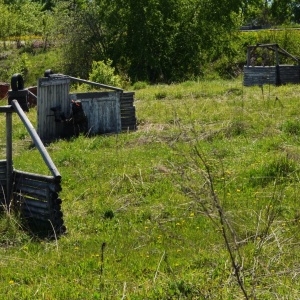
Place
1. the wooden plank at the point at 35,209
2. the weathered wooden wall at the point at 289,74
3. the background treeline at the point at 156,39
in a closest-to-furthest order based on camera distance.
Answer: the wooden plank at the point at 35,209
the weathered wooden wall at the point at 289,74
the background treeline at the point at 156,39

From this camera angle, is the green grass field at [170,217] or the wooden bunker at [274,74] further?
the wooden bunker at [274,74]

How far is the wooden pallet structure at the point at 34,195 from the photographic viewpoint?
24.4 feet

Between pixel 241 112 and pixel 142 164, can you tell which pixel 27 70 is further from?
pixel 142 164

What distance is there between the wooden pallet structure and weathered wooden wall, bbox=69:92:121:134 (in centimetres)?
645

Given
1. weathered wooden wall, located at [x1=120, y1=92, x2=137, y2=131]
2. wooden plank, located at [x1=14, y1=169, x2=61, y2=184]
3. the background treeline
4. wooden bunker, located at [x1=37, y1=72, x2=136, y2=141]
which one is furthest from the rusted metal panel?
wooden plank, located at [x1=14, y1=169, x2=61, y2=184]

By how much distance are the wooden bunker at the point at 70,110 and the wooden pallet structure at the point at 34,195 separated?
5.79m

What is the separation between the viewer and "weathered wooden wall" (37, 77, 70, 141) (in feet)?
45.6

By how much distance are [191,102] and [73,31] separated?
1831 cm

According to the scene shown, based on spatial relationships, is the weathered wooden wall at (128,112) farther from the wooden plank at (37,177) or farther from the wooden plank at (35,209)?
the wooden plank at (35,209)

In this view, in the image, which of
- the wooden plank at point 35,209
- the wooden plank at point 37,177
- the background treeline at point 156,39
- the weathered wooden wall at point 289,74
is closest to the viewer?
the wooden plank at point 37,177

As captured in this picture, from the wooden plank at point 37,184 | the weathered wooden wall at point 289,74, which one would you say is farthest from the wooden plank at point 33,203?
the weathered wooden wall at point 289,74

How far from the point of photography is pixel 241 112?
15008mm

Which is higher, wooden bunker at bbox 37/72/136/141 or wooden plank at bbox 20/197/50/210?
wooden bunker at bbox 37/72/136/141

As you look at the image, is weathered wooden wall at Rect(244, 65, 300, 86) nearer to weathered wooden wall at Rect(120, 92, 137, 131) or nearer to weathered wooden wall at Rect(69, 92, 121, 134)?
weathered wooden wall at Rect(120, 92, 137, 131)
